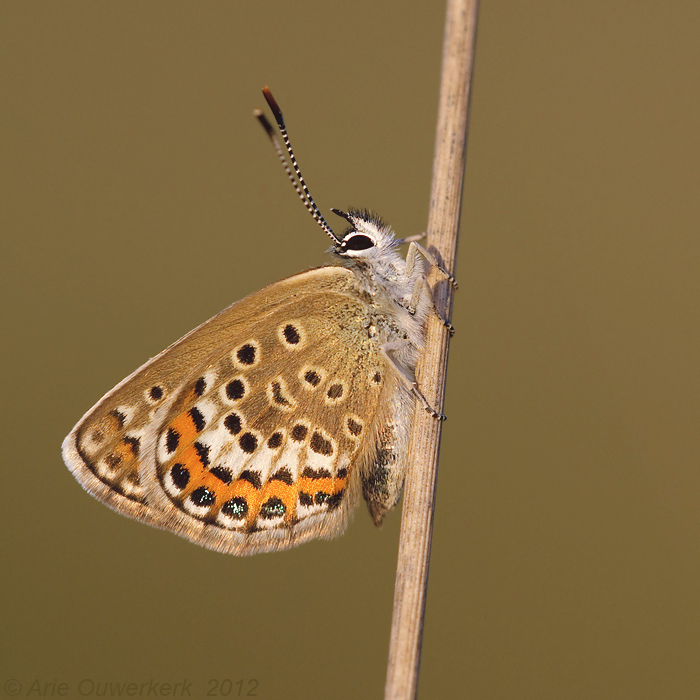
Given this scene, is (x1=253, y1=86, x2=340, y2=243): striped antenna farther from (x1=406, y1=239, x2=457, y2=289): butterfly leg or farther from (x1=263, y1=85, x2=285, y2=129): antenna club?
(x1=406, y1=239, x2=457, y2=289): butterfly leg

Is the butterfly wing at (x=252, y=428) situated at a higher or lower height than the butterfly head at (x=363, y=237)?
lower

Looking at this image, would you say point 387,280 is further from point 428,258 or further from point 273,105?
point 273,105

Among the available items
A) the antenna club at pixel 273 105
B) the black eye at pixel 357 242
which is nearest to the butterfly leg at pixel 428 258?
the black eye at pixel 357 242

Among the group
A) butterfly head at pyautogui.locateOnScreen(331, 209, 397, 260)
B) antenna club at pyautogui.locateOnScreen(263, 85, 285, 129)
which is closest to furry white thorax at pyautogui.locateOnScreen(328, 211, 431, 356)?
butterfly head at pyautogui.locateOnScreen(331, 209, 397, 260)

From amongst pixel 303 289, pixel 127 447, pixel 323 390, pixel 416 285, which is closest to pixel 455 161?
pixel 416 285

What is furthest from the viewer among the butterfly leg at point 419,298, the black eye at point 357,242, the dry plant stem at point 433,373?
the black eye at point 357,242

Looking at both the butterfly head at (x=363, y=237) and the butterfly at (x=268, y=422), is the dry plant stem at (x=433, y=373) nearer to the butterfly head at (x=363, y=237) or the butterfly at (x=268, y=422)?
the butterfly at (x=268, y=422)
